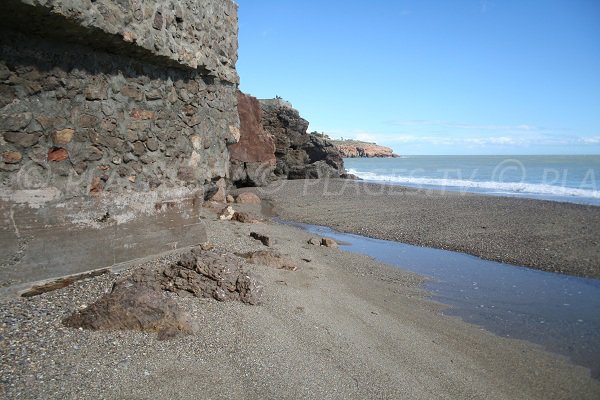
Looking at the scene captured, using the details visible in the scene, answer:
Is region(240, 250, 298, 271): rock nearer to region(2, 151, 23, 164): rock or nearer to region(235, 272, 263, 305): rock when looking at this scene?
region(235, 272, 263, 305): rock

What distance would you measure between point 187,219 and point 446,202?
1058 centimetres

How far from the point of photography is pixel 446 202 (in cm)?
1381

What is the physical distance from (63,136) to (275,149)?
16.6 m

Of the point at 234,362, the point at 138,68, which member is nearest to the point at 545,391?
the point at 234,362

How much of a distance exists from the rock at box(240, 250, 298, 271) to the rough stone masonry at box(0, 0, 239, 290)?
705 millimetres

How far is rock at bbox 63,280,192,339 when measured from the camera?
311 centimetres

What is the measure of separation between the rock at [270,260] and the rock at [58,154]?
7.84ft

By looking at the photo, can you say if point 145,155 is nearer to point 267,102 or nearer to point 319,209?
point 319,209

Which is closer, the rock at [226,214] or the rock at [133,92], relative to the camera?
the rock at [133,92]

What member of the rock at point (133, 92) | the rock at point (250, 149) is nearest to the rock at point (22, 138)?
the rock at point (133, 92)

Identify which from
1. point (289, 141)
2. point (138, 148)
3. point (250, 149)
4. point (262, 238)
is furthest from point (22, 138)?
point (289, 141)

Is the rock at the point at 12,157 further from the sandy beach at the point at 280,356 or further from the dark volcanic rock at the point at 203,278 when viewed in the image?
the dark volcanic rock at the point at 203,278

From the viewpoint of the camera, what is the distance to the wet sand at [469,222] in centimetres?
776

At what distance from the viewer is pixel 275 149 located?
2033 centimetres
